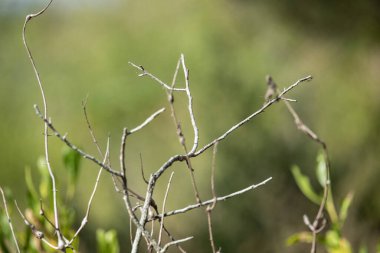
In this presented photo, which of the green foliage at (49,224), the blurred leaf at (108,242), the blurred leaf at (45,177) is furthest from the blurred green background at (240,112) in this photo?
the blurred leaf at (108,242)

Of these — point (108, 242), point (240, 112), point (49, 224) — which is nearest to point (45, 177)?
point (49, 224)

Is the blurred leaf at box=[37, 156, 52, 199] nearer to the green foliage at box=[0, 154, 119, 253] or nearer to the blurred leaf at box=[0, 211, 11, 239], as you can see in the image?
the green foliage at box=[0, 154, 119, 253]

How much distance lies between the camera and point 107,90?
4211 mm

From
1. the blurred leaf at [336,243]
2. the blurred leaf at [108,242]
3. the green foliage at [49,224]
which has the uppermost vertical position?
the green foliage at [49,224]

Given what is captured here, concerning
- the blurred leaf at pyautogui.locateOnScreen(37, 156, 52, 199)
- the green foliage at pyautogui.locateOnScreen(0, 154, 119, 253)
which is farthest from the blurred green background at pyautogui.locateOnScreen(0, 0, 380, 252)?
the green foliage at pyautogui.locateOnScreen(0, 154, 119, 253)

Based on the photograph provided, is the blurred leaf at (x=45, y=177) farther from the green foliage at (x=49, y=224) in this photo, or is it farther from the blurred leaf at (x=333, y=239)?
the blurred leaf at (x=333, y=239)

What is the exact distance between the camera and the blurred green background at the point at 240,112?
126 inches

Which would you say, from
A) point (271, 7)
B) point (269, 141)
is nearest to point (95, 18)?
point (271, 7)

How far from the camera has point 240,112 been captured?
346cm

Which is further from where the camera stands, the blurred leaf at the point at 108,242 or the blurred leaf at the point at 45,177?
the blurred leaf at the point at 45,177

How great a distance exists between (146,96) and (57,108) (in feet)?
2.45

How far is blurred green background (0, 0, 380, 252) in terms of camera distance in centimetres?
319

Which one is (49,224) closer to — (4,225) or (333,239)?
(4,225)

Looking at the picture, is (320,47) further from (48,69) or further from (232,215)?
(48,69)
